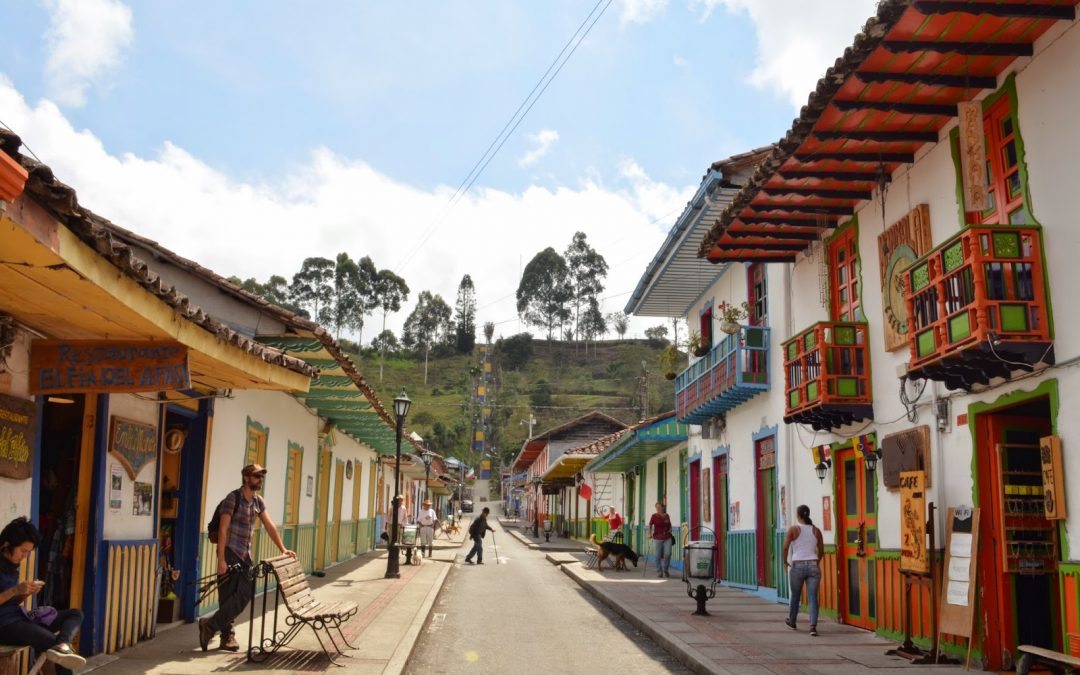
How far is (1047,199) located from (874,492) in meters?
4.61

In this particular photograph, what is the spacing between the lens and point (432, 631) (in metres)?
11.1

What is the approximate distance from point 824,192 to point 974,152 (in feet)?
10.0

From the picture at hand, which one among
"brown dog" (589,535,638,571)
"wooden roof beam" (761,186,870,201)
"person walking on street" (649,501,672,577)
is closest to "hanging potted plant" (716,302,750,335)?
"wooden roof beam" (761,186,870,201)

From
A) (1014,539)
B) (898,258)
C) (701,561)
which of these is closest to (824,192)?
(898,258)

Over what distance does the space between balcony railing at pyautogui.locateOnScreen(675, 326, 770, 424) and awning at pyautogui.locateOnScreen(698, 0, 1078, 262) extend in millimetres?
3005

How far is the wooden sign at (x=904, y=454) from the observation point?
31.3 ft

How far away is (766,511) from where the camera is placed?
15.3 m

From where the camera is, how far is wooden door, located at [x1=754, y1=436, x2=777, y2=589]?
14.8 m

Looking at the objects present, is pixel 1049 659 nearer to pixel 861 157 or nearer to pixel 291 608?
pixel 861 157

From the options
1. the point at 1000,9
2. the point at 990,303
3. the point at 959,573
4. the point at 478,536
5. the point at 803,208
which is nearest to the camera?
the point at 1000,9

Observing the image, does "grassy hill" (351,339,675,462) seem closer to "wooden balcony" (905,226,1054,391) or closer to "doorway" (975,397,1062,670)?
"doorway" (975,397,1062,670)

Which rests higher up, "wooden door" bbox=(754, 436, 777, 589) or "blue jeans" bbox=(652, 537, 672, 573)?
"wooden door" bbox=(754, 436, 777, 589)

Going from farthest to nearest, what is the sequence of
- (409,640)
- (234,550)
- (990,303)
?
(409,640) < (234,550) < (990,303)

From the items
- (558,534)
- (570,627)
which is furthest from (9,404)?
(558,534)
